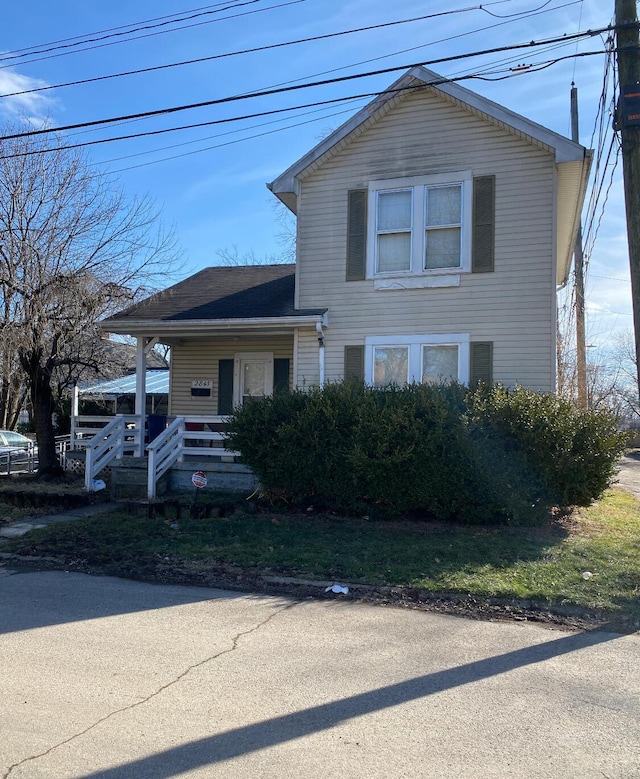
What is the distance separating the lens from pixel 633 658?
4965mm

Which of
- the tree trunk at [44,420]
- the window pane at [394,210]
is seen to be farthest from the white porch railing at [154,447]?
the window pane at [394,210]

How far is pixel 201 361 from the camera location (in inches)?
616

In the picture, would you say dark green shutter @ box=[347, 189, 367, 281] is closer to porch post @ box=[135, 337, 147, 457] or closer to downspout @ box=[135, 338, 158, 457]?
downspout @ box=[135, 338, 158, 457]

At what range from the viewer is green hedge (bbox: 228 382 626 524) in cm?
909

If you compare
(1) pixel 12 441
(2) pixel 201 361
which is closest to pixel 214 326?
(2) pixel 201 361

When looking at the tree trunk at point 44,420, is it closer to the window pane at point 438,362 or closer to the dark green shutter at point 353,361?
the dark green shutter at point 353,361

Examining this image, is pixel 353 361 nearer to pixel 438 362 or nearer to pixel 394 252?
pixel 438 362

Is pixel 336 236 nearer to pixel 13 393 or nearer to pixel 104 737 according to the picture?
pixel 104 737

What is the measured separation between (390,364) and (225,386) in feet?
15.2

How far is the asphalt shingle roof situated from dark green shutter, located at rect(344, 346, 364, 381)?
973mm

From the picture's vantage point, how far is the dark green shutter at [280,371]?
15016 mm

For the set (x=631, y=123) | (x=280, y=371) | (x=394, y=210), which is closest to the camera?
(x=631, y=123)

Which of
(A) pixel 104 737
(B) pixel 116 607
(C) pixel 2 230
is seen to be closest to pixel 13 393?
(C) pixel 2 230

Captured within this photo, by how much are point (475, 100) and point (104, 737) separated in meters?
11.9
